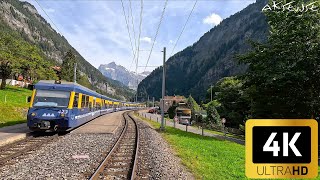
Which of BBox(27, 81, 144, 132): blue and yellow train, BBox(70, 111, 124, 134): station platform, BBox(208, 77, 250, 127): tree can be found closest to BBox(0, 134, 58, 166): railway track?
BBox(27, 81, 144, 132): blue and yellow train

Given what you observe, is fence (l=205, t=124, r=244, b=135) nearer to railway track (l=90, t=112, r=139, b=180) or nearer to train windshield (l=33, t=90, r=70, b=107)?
train windshield (l=33, t=90, r=70, b=107)

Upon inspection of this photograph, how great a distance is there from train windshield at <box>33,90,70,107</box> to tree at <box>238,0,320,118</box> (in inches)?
605

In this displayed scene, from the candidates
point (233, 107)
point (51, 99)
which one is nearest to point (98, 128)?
point (51, 99)

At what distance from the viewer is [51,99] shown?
19922 mm

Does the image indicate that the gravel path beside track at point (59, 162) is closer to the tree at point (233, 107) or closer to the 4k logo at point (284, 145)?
the 4k logo at point (284, 145)

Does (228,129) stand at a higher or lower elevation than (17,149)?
lower

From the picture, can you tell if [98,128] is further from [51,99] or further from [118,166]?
[118,166]

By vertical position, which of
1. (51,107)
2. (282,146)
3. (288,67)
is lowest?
(282,146)

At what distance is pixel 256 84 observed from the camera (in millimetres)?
28312

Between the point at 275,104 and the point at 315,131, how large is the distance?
25662 mm

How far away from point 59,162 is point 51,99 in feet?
28.7

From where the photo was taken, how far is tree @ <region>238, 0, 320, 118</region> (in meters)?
25.4

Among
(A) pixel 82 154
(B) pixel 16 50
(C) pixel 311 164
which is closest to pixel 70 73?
(B) pixel 16 50

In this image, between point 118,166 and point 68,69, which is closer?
point 118,166
